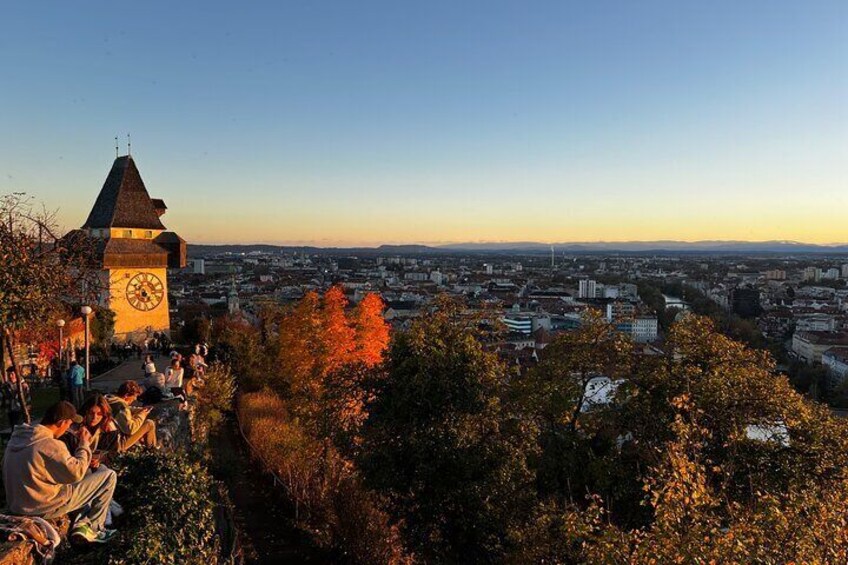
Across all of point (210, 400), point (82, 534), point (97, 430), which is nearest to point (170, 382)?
point (210, 400)

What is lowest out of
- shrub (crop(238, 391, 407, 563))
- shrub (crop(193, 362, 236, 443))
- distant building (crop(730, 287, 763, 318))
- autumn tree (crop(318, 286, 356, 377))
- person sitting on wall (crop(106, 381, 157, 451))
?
distant building (crop(730, 287, 763, 318))

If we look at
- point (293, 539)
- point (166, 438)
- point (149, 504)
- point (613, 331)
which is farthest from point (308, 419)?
point (149, 504)

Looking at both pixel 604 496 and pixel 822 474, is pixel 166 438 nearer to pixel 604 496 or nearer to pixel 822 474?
pixel 604 496

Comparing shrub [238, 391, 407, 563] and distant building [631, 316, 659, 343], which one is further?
distant building [631, 316, 659, 343]

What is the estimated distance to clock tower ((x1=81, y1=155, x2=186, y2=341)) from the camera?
25.2m

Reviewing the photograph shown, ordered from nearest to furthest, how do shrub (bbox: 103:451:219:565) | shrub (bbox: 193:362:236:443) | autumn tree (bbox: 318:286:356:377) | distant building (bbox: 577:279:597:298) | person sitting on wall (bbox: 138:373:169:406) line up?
shrub (bbox: 103:451:219:565) → person sitting on wall (bbox: 138:373:169:406) → shrub (bbox: 193:362:236:443) → autumn tree (bbox: 318:286:356:377) → distant building (bbox: 577:279:597:298)

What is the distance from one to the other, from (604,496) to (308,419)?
8.70 meters

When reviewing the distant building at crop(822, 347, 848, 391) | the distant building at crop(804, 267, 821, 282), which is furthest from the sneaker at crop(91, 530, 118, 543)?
the distant building at crop(804, 267, 821, 282)

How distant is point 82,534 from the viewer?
19.3ft

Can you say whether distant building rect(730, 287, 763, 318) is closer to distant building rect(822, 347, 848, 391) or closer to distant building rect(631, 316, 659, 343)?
distant building rect(631, 316, 659, 343)

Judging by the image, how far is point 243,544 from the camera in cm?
1383

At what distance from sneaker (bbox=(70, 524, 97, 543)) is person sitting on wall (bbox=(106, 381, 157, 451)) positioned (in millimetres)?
2021

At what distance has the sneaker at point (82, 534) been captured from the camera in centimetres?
586

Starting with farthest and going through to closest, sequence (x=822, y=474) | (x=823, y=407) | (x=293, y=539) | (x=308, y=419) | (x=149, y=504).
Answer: (x=308, y=419), (x=293, y=539), (x=823, y=407), (x=822, y=474), (x=149, y=504)
